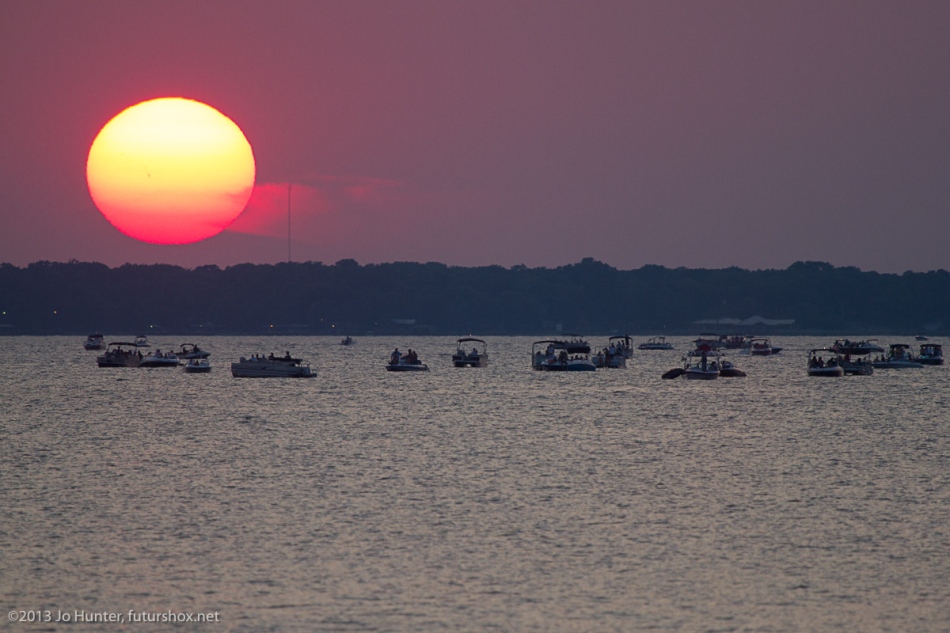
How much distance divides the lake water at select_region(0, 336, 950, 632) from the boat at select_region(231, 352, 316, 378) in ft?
203

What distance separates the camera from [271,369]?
6555 inches

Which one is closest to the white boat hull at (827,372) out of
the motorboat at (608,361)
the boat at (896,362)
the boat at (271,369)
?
the boat at (896,362)

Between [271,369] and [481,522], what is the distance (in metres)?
123

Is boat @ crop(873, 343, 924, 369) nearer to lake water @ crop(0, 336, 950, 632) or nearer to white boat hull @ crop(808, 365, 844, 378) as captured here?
white boat hull @ crop(808, 365, 844, 378)

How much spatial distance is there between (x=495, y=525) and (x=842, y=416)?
219 feet

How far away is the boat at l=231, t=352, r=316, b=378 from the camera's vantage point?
541 ft

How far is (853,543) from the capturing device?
4259 centimetres

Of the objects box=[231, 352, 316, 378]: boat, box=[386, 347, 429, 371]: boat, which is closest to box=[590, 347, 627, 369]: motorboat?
box=[386, 347, 429, 371]: boat

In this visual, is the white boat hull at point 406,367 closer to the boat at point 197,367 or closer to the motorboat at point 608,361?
the boat at point 197,367

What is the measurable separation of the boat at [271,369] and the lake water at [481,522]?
2432 inches

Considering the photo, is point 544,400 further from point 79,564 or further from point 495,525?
point 79,564

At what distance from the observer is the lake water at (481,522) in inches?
1315

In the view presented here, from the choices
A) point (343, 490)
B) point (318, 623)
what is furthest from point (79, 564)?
point (343, 490)

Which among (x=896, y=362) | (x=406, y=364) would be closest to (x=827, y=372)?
(x=896, y=362)
